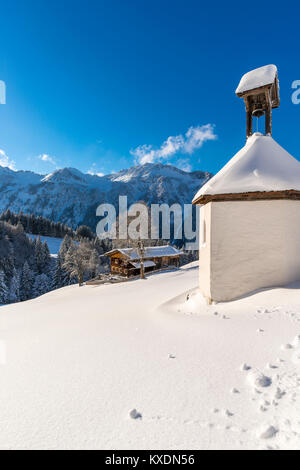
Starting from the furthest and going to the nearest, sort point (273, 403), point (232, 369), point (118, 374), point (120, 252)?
point (120, 252)
point (118, 374)
point (232, 369)
point (273, 403)

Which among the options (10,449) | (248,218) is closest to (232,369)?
(10,449)

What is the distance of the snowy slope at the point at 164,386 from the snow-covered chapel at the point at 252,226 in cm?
152

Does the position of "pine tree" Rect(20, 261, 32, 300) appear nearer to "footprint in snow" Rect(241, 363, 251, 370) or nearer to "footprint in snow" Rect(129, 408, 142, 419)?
"footprint in snow" Rect(129, 408, 142, 419)

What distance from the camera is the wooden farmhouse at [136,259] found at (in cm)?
3322

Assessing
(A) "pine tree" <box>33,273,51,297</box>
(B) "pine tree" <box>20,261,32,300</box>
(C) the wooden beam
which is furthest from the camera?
(A) "pine tree" <box>33,273,51,297</box>

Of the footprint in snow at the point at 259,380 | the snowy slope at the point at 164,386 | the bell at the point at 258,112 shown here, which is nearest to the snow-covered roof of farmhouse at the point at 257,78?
the bell at the point at 258,112

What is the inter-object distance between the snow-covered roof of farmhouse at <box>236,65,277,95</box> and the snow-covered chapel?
3.37 metres

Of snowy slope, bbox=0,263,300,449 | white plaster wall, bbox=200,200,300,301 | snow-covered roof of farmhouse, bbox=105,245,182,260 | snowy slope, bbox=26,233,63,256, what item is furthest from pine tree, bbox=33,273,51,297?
white plaster wall, bbox=200,200,300,301

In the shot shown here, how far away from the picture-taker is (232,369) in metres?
3.18

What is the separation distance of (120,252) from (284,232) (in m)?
28.7

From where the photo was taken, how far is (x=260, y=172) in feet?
23.4

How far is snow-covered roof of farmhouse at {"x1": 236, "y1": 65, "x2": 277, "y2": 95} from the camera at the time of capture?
8.63 metres

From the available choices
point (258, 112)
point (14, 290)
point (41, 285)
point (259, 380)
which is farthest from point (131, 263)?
point (41, 285)
